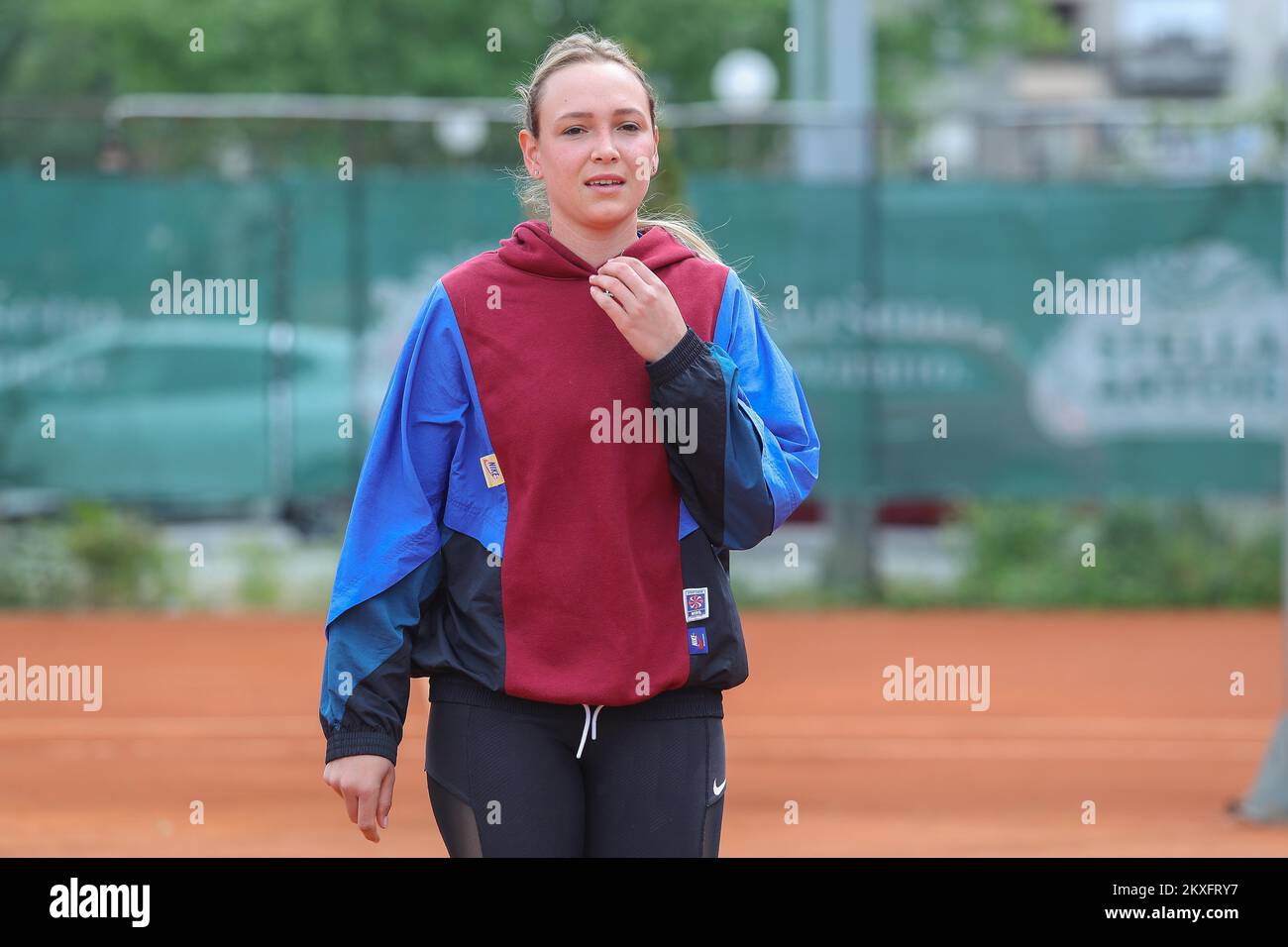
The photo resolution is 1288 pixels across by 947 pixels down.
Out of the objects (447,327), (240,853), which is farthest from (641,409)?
(240,853)

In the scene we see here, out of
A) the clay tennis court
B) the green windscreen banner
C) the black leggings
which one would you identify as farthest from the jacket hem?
the green windscreen banner

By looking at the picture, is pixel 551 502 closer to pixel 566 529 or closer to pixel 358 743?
pixel 566 529

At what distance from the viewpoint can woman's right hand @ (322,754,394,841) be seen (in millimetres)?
2924

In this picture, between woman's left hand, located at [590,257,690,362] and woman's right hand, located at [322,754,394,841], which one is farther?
woman's right hand, located at [322,754,394,841]

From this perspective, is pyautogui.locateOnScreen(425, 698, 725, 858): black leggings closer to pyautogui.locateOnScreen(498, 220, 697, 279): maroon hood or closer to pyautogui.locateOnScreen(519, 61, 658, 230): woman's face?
pyautogui.locateOnScreen(498, 220, 697, 279): maroon hood

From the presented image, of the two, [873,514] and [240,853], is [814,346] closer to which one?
[873,514]

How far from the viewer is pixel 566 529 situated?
2904 millimetres

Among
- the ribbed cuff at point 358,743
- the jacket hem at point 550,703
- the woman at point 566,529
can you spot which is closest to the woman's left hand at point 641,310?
the woman at point 566,529

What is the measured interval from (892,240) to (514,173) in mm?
9917

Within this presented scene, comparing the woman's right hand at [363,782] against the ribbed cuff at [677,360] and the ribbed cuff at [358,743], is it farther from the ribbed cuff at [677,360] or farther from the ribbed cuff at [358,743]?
the ribbed cuff at [677,360]

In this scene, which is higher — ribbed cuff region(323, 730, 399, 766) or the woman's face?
the woman's face

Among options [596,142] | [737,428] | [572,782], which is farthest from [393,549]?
[596,142]

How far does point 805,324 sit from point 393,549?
10176 millimetres

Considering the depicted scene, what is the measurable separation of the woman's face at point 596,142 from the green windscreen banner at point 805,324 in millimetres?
9543
